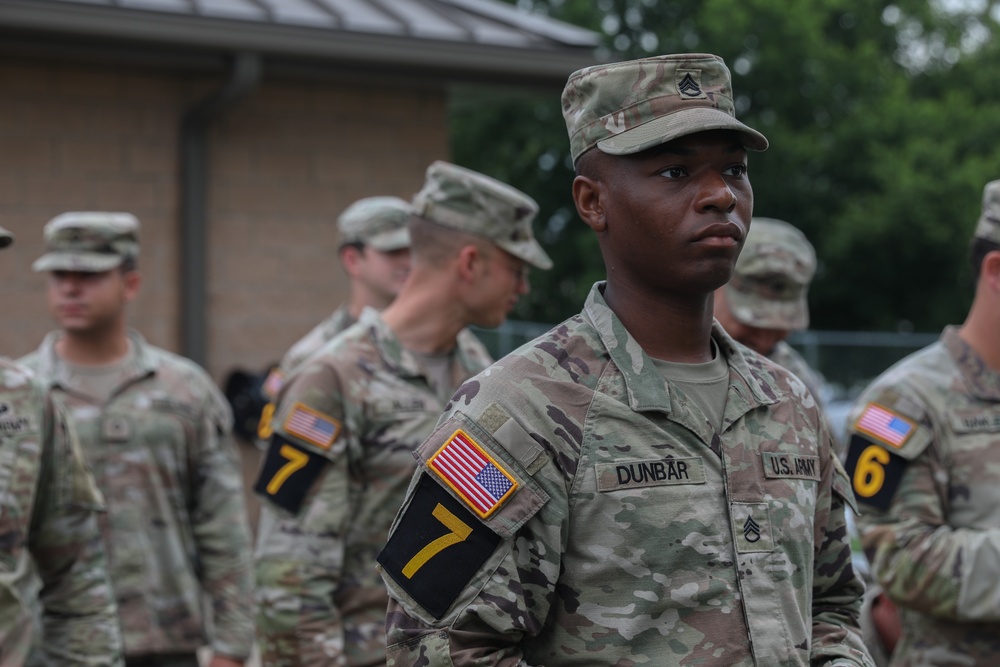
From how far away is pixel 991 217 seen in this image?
3.97 m

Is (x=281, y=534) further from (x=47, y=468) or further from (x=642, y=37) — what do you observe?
(x=642, y=37)

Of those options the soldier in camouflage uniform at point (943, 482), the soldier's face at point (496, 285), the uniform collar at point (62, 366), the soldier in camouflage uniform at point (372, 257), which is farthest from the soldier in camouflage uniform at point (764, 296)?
the uniform collar at point (62, 366)

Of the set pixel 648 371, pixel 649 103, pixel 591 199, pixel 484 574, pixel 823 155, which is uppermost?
pixel 649 103

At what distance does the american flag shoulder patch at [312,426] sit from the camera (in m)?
3.85

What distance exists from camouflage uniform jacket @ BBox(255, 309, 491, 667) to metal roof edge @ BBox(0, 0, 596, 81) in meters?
3.97

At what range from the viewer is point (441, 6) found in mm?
9211

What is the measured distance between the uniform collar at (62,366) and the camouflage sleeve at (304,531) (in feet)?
5.43

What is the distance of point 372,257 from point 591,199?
390 centimetres

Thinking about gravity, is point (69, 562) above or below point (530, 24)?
below

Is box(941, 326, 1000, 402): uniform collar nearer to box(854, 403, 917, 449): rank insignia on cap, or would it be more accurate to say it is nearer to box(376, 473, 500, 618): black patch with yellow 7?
box(854, 403, 917, 449): rank insignia on cap

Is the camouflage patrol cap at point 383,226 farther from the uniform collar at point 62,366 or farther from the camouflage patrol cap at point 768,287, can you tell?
the camouflage patrol cap at point 768,287

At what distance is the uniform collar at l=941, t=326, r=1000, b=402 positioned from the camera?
389 cm

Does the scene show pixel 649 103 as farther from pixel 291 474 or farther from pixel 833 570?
pixel 291 474

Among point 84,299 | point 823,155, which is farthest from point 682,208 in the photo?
point 823,155
